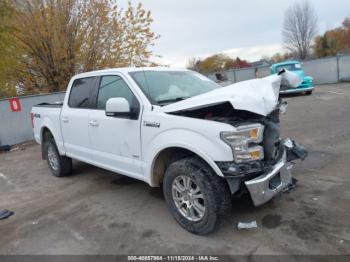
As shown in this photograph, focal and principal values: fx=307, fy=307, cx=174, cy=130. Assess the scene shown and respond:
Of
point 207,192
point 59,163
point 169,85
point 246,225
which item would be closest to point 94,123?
point 169,85

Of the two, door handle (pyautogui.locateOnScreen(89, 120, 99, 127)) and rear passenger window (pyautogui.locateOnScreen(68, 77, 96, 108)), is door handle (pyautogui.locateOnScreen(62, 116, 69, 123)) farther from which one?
door handle (pyautogui.locateOnScreen(89, 120, 99, 127))

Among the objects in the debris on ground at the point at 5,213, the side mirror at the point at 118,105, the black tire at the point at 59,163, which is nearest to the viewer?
the side mirror at the point at 118,105

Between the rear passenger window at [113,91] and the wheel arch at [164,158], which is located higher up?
A: the rear passenger window at [113,91]

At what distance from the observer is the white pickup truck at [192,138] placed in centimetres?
305

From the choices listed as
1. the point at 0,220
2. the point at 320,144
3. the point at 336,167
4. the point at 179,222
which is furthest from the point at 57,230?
the point at 320,144

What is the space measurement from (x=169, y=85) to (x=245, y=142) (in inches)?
64.9

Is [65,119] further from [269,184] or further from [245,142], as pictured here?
[269,184]

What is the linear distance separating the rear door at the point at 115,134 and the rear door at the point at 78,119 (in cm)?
20

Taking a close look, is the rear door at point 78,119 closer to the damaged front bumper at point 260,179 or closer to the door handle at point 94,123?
the door handle at point 94,123

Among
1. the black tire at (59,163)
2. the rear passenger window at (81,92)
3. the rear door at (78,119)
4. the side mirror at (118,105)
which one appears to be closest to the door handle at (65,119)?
the rear door at (78,119)

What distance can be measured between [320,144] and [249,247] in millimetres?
4173

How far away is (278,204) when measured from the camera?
3.95 meters

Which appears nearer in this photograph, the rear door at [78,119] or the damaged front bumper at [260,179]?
the damaged front bumper at [260,179]

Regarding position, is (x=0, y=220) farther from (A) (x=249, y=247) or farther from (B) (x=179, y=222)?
(A) (x=249, y=247)
